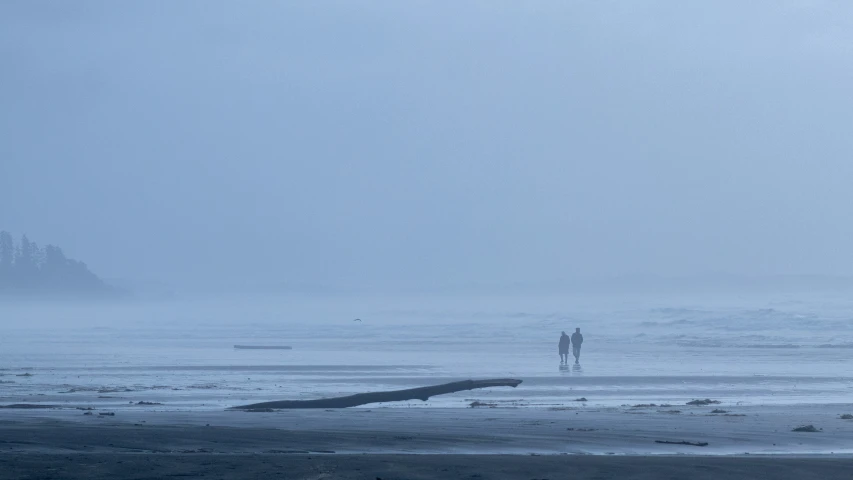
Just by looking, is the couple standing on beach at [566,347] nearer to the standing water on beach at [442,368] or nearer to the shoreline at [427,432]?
the standing water on beach at [442,368]

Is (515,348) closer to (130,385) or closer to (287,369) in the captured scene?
(287,369)

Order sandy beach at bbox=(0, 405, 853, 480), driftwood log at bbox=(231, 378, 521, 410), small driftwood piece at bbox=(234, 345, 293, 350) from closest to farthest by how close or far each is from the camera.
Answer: sandy beach at bbox=(0, 405, 853, 480)
driftwood log at bbox=(231, 378, 521, 410)
small driftwood piece at bbox=(234, 345, 293, 350)

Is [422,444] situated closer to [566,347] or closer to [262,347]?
[566,347]

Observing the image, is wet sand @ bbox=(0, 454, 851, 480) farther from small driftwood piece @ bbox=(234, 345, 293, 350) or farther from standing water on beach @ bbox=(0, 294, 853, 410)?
small driftwood piece @ bbox=(234, 345, 293, 350)

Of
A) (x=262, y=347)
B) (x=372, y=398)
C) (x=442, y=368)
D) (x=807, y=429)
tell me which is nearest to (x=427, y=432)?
(x=372, y=398)

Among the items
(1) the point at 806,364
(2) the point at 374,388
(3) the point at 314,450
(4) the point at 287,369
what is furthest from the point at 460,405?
(1) the point at 806,364

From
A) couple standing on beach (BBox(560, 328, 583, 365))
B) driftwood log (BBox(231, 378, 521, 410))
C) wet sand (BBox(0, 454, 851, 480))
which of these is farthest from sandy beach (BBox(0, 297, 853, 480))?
couple standing on beach (BBox(560, 328, 583, 365))

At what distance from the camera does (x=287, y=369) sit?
30.0 m

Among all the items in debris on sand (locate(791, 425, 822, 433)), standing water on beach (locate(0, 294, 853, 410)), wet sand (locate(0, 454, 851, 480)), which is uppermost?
standing water on beach (locate(0, 294, 853, 410))

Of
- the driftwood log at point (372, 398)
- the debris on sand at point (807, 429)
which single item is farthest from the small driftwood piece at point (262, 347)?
the debris on sand at point (807, 429)

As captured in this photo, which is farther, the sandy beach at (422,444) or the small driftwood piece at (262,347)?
the small driftwood piece at (262,347)

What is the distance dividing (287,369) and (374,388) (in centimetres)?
715

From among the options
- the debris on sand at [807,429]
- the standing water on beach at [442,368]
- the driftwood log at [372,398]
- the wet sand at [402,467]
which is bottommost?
the wet sand at [402,467]

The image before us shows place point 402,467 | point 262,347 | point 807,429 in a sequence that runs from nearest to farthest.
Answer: point 402,467 < point 807,429 < point 262,347
